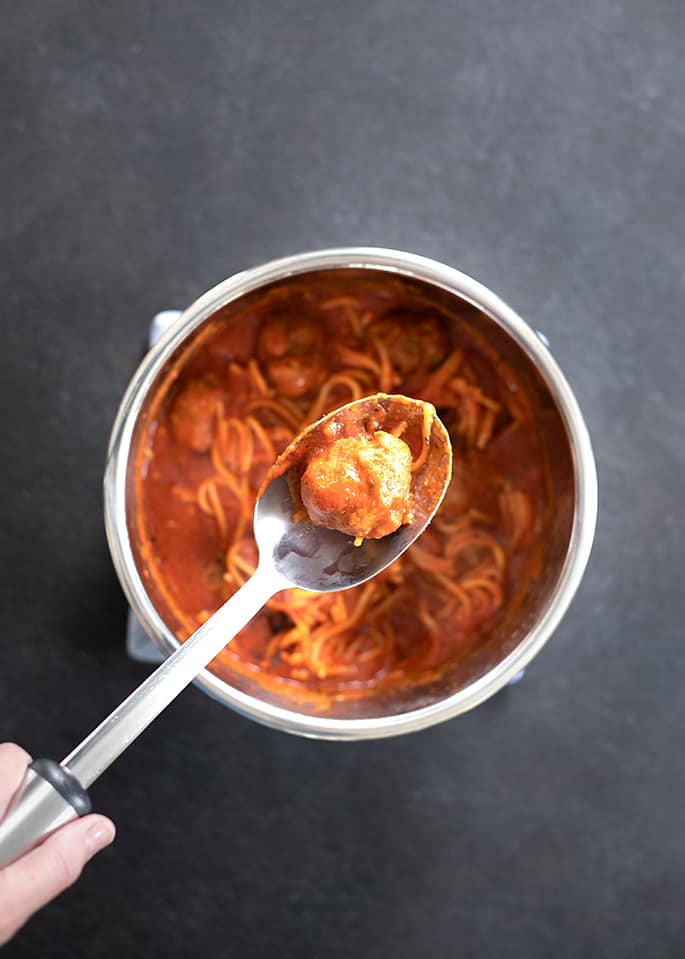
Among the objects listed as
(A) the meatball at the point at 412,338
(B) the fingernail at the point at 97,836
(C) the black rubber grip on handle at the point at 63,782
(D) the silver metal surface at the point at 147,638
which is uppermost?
(A) the meatball at the point at 412,338

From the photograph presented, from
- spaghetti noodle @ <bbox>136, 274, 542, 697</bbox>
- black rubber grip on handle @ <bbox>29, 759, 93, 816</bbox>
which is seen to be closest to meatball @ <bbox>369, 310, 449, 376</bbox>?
spaghetti noodle @ <bbox>136, 274, 542, 697</bbox>

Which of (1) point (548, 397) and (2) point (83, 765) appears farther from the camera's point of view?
(1) point (548, 397)

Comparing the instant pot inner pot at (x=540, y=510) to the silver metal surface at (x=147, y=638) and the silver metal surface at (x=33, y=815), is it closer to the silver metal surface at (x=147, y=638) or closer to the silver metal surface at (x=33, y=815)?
the silver metal surface at (x=147, y=638)

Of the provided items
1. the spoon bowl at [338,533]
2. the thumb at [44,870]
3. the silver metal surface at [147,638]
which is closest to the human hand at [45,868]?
the thumb at [44,870]

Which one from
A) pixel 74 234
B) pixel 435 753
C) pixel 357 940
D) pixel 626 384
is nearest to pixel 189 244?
pixel 74 234

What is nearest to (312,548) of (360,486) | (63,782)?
(360,486)

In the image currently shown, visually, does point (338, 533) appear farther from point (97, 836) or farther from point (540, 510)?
point (97, 836)
